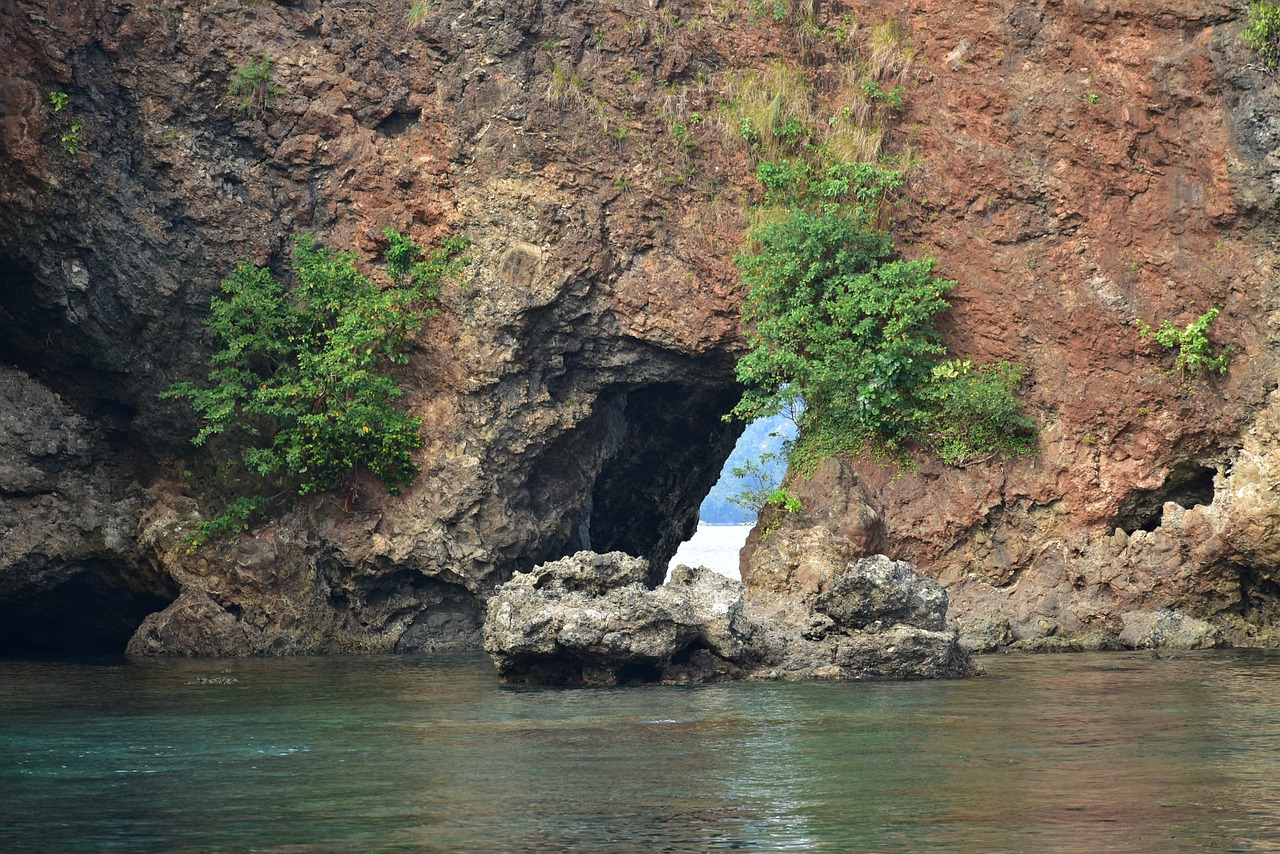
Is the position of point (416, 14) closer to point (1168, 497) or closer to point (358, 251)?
point (358, 251)

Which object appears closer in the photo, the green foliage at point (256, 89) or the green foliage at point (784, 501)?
the green foliage at point (784, 501)

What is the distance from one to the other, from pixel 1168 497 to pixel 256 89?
15.9 m

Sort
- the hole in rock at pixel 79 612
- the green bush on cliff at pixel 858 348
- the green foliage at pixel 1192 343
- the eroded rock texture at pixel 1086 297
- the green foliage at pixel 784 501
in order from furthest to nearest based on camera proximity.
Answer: the hole in rock at pixel 79 612 → the green bush on cliff at pixel 858 348 → the green foliage at pixel 784 501 → the green foliage at pixel 1192 343 → the eroded rock texture at pixel 1086 297

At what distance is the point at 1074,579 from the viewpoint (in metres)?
21.5

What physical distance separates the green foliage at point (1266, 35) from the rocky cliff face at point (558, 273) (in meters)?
0.21


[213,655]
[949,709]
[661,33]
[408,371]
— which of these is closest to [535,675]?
[949,709]

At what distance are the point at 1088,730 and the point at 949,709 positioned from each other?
74.5 inches

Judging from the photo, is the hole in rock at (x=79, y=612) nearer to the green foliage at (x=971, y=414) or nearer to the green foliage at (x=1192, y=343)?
the green foliage at (x=971, y=414)

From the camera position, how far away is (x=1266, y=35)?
72.0 feet

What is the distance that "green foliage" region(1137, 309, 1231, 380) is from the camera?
22.1 metres

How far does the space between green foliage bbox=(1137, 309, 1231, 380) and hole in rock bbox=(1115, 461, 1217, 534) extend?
4.77ft

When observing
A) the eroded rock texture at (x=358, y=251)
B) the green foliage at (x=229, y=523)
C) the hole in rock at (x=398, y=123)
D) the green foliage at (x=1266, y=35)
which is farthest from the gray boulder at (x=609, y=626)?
the green foliage at (x=1266, y=35)

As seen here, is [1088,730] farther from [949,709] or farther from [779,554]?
[779,554]

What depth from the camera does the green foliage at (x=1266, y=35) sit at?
864 inches
